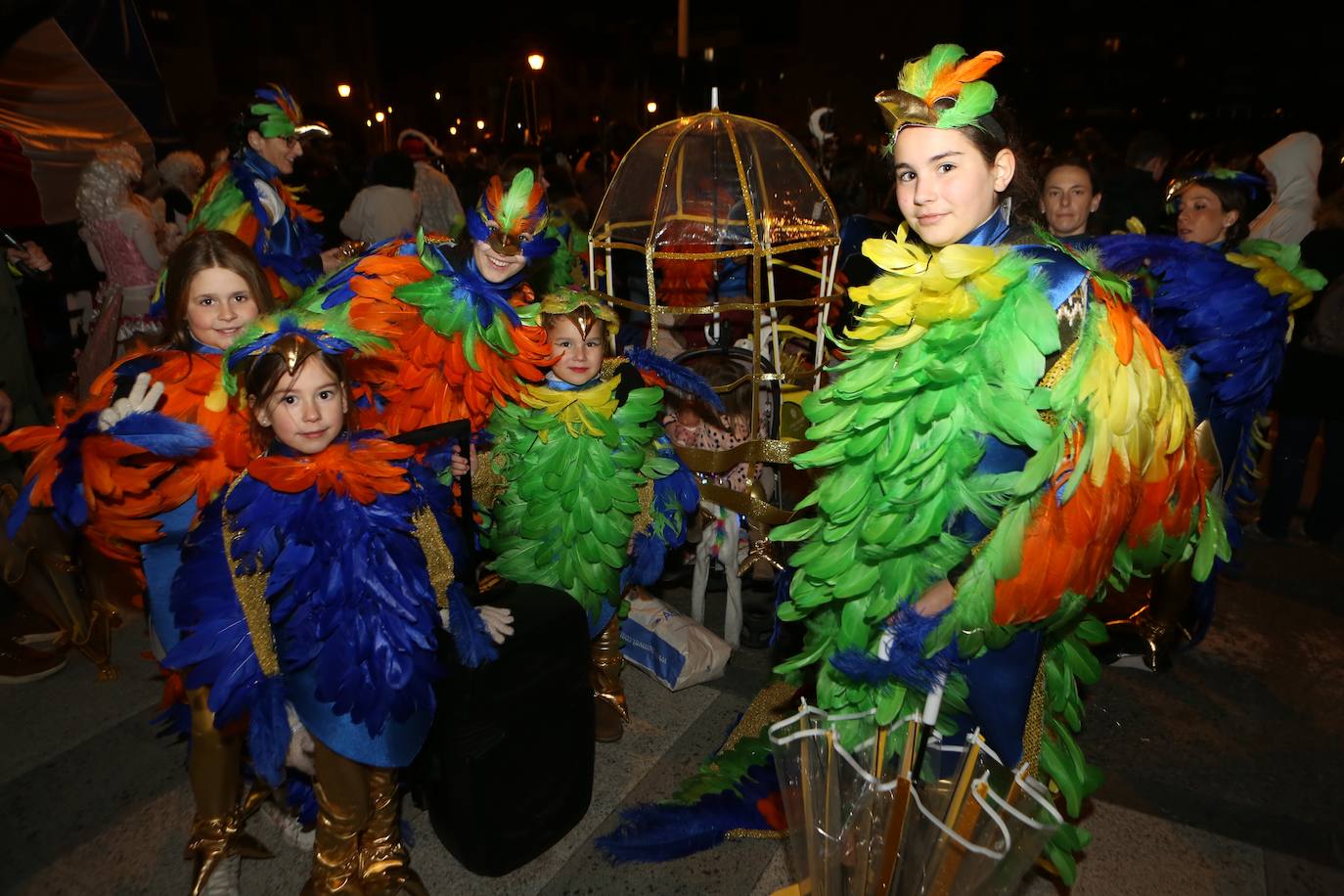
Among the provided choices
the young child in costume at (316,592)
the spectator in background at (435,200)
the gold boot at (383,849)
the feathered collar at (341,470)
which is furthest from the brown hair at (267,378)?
the spectator in background at (435,200)

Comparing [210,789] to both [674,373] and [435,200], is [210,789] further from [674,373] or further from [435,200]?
[435,200]

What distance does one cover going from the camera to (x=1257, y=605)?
12.7 ft

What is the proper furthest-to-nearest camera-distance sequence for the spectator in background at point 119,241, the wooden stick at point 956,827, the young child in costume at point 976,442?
1. the spectator in background at point 119,241
2. the young child in costume at point 976,442
3. the wooden stick at point 956,827

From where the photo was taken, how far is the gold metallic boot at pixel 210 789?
2.10 metres

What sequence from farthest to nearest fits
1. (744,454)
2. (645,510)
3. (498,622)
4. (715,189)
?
(715,189)
(744,454)
(645,510)
(498,622)

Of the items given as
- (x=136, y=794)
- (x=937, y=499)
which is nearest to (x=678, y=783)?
(x=937, y=499)

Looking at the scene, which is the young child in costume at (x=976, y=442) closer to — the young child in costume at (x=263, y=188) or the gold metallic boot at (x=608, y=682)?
the gold metallic boot at (x=608, y=682)

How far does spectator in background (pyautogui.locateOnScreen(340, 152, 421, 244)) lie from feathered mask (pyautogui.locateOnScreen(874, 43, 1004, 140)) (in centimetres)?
403

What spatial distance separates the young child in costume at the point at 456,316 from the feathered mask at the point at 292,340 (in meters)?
0.39

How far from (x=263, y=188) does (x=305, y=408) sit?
1.97 m

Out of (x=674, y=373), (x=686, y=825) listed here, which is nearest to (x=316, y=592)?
(x=686, y=825)

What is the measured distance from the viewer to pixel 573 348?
2.61 meters

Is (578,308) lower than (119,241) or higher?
lower

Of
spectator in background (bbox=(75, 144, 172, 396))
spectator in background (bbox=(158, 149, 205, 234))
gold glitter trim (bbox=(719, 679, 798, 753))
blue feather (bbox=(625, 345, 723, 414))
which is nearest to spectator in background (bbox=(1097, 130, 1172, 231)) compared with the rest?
blue feather (bbox=(625, 345, 723, 414))
